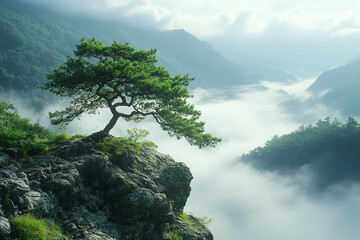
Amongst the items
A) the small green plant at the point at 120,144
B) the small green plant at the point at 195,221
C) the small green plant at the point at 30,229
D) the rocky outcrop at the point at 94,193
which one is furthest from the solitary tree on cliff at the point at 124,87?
the small green plant at the point at 30,229

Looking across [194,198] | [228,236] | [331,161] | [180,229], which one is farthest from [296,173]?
[180,229]

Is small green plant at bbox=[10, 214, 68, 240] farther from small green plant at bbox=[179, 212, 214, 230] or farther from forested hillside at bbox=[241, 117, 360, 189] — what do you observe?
forested hillside at bbox=[241, 117, 360, 189]

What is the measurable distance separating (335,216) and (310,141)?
34507 millimetres

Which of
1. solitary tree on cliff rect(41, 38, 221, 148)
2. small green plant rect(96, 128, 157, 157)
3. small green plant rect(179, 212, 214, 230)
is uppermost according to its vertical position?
solitary tree on cliff rect(41, 38, 221, 148)

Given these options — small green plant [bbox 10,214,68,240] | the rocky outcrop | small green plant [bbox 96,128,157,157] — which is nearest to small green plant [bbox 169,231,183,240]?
the rocky outcrop

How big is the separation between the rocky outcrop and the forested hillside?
4388 inches

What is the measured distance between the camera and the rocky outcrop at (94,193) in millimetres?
8742

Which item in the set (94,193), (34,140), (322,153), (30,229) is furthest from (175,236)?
(322,153)

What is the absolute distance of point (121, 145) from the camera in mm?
14539

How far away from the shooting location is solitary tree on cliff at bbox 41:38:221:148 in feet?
42.5

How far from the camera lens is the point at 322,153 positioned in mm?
109375

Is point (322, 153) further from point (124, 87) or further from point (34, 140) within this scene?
point (34, 140)

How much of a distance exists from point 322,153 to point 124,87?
117742 mm

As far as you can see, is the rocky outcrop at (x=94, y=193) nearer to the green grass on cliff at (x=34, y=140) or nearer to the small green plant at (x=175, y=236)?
the small green plant at (x=175, y=236)
